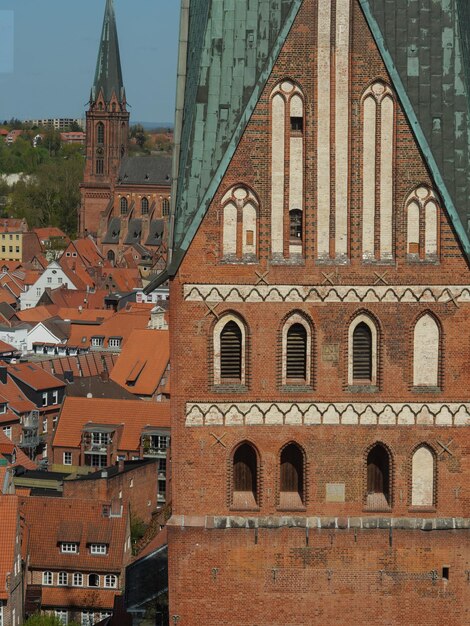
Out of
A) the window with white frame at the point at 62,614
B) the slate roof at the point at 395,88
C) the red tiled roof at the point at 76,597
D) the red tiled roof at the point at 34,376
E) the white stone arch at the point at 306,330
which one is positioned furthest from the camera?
the red tiled roof at the point at 34,376

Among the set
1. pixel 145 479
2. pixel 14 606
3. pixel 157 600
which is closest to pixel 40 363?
pixel 145 479

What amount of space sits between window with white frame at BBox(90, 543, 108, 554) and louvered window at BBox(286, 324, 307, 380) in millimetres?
37688

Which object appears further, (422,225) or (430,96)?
(422,225)

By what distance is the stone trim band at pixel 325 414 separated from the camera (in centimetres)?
2262

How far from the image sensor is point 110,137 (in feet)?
605

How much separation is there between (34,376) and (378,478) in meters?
69.3

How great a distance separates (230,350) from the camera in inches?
895

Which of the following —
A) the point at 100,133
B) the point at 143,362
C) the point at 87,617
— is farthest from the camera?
the point at 100,133

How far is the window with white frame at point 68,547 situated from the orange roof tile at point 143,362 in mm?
32619

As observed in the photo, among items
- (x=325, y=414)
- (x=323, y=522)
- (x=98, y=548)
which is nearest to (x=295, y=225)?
(x=325, y=414)

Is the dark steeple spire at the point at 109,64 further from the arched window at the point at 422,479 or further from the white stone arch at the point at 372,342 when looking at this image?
the arched window at the point at 422,479

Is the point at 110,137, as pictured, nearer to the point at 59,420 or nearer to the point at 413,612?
the point at 59,420

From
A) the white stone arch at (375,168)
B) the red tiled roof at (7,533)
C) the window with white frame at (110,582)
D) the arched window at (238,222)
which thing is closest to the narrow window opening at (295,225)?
the arched window at (238,222)

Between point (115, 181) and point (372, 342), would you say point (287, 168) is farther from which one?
point (115, 181)
